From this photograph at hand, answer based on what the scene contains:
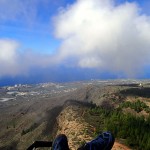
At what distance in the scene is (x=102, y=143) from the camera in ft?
22.8

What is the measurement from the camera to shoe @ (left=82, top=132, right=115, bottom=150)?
265 inches

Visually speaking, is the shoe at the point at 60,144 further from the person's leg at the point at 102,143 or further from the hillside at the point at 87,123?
the hillside at the point at 87,123

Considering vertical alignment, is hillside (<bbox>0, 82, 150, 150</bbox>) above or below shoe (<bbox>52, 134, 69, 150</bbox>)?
below

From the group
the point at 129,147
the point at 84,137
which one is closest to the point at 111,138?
the point at 129,147

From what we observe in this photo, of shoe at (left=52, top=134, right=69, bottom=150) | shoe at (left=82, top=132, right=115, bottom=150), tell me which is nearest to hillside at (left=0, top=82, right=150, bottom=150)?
shoe at (left=82, top=132, right=115, bottom=150)

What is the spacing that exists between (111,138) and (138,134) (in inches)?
1294

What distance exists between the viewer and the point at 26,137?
8106cm

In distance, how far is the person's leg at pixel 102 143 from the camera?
22.1 feet

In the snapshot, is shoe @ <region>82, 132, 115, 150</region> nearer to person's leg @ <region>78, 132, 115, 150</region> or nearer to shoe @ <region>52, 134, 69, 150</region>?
person's leg @ <region>78, 132, 115, 150</region>

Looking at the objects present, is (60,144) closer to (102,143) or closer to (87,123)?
(102,143)

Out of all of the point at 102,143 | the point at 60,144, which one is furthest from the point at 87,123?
the point at 60,144

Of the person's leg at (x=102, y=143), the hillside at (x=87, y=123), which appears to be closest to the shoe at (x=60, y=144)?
the person's leg at (x=102, y=143)

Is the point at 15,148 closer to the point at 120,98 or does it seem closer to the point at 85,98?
the point at 120,98

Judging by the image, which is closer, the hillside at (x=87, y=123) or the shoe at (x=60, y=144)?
the shoe at (x=60, y=144)
